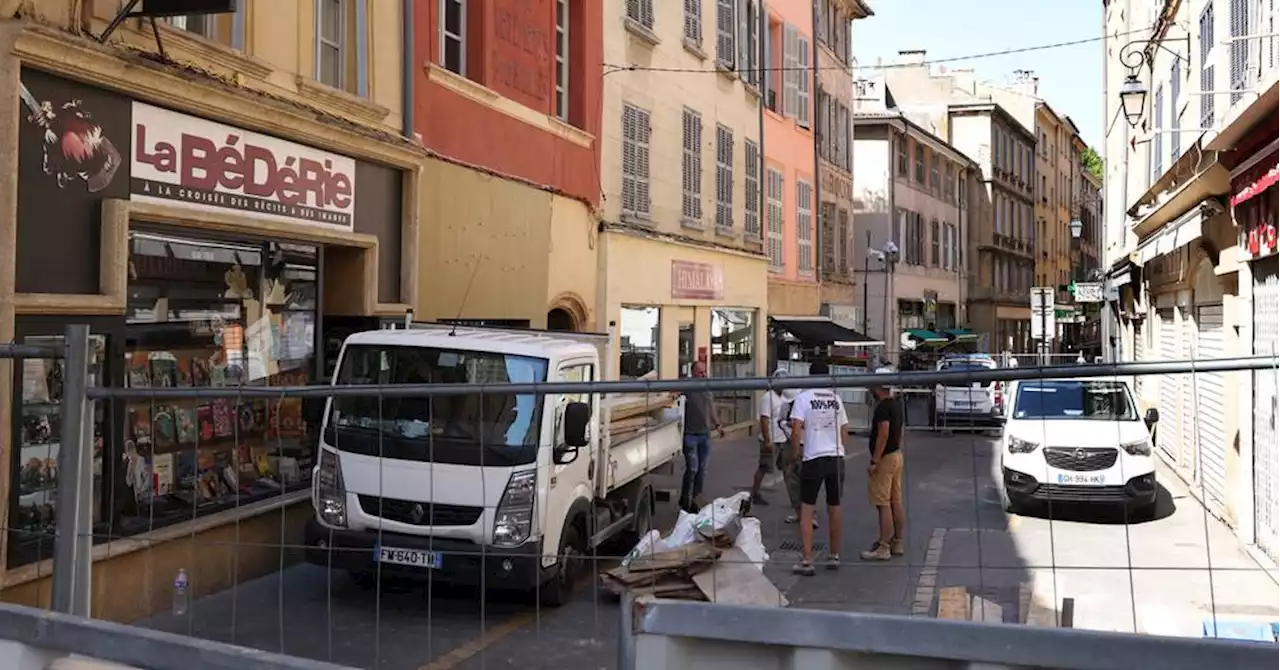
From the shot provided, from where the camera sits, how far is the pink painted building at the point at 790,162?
1059 inches

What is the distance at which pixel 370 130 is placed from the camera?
11320mm

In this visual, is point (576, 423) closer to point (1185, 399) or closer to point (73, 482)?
point (73, 482)

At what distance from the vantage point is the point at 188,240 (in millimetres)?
9172

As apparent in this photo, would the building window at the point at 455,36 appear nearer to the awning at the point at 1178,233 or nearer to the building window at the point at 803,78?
the awning at the point at 1178,233

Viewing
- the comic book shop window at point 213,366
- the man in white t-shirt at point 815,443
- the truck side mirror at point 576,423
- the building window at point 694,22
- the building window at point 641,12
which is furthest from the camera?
the building window at point 694,22

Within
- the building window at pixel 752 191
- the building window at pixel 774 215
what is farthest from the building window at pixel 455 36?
the building window at pixel 774 215

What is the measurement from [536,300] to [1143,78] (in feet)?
46.9

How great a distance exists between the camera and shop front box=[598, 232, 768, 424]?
18.7 m

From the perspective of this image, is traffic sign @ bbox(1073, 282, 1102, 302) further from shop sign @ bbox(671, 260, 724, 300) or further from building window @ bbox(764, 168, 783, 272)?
shop sign @ bbox(671, 260, 724, 300)

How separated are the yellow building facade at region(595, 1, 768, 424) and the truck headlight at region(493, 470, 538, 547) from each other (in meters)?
10.2

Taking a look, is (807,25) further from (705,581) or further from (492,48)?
(705,581)

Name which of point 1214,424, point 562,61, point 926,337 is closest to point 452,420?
point 1214,424

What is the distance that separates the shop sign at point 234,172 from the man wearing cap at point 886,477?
5.36m

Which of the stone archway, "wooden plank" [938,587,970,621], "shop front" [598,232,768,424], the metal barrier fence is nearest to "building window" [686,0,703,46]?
"shop front" [598,232,768,424]
